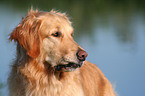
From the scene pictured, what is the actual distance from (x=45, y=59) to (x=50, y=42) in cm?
28

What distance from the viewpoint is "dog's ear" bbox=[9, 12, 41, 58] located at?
139 inches

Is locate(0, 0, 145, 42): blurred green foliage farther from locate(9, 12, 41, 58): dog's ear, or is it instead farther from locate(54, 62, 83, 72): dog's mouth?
locate(54, 62, 83, 72): dog's mouth

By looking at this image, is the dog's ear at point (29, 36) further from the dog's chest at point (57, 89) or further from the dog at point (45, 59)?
the dog's chest at point (57, 89)

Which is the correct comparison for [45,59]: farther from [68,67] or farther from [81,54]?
[81,54]

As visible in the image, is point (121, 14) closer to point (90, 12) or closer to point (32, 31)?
point (90, 12)

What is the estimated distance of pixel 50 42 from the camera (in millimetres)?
3604

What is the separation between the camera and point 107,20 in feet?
99.8

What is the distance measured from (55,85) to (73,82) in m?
0.30

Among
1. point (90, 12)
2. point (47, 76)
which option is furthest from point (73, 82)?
point (90, 12)

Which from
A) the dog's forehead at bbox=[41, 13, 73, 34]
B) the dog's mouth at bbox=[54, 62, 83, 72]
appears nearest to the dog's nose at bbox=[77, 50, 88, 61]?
the dog's mouth at bbox=[54, 62, 83, 72]

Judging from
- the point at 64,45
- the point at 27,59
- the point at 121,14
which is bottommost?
the point at 27,59

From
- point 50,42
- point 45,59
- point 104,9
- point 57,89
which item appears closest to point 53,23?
point 50,42

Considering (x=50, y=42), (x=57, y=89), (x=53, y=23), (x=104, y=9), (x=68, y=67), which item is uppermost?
(x=104, y=9)

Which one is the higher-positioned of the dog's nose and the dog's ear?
the dog's ear
